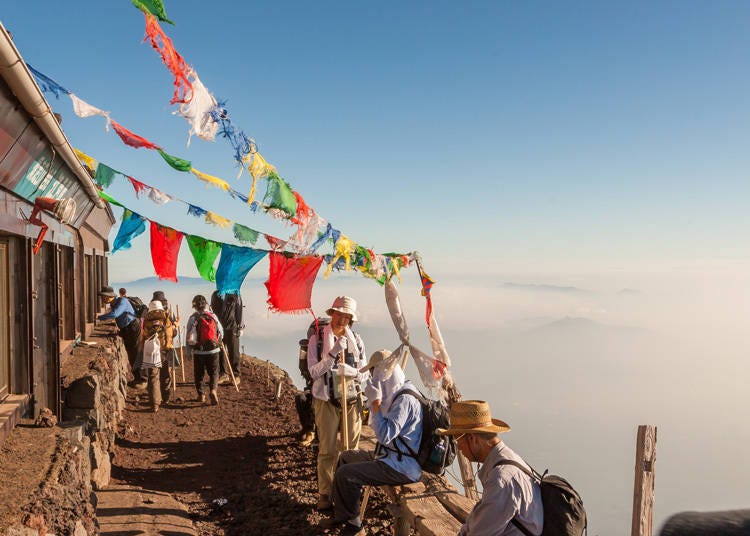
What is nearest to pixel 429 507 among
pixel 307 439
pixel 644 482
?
pixel 644 482

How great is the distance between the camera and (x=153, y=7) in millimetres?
4816

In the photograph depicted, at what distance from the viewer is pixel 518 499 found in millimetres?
3486

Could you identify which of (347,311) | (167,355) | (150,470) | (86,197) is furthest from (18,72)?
(167,355)

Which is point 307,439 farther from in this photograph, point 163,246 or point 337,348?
point 163,246

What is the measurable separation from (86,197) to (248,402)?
543 cm

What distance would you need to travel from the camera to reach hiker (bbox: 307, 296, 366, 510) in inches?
237

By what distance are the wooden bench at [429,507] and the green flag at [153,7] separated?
4686 mm

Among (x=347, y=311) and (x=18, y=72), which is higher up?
(x=18, y=72)

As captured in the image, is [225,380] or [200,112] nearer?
[200,112]

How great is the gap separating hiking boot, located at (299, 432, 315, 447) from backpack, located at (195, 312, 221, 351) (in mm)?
2656

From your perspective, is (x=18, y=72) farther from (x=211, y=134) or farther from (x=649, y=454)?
(x=649, y=454)

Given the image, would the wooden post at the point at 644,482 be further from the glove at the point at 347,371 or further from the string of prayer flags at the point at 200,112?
the string of prayer flags at the point at 200,112

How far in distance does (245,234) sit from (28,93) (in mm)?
4821

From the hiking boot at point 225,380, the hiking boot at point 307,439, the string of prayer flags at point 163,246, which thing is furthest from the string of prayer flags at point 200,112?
the hiking boot at point 225,380
